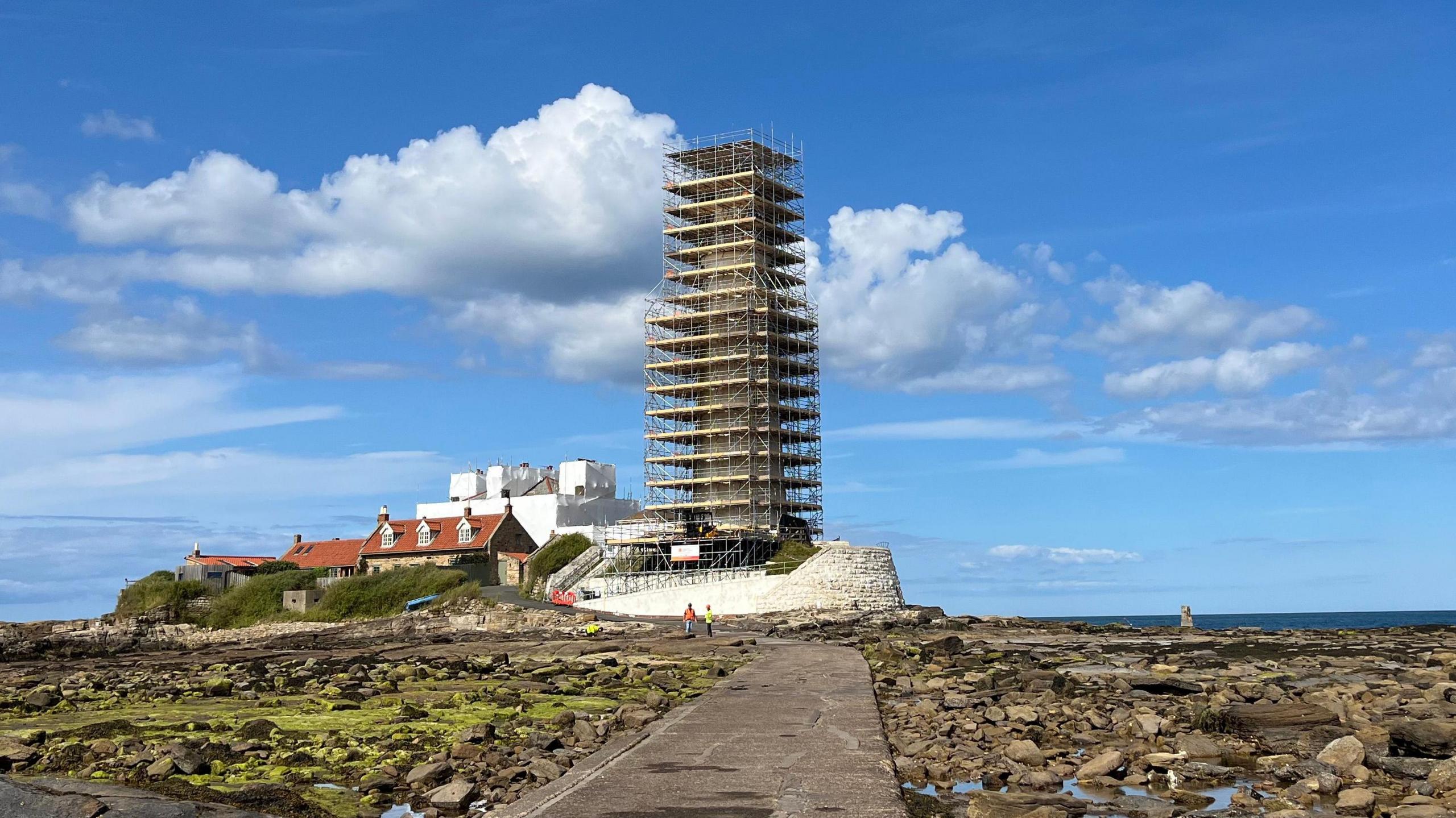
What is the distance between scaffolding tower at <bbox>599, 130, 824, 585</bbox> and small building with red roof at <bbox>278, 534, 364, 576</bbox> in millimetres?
19366

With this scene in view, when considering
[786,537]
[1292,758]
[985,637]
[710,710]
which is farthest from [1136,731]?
[786,537]

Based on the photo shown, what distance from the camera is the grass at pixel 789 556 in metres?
63.2

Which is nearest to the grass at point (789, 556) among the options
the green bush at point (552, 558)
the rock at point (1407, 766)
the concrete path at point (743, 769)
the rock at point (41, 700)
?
the green bush at point (552, 558)

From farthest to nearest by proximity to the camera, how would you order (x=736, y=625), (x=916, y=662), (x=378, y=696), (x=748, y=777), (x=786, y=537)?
1. (x=786, y=537)
2. (x=736, y=625)
3. (x=916, y=662)
4. (x=378, y=696)
5. (x=748, y=777)

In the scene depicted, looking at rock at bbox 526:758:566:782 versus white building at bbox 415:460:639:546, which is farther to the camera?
white building at bbox 415:460:639:546

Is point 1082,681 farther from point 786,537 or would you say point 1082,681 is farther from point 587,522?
point 587,522

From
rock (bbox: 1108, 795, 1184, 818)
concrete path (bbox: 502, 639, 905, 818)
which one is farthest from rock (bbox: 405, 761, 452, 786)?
rock (bbox: 1108, 795, 1184, 818)

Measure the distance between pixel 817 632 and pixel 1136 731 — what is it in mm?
30367

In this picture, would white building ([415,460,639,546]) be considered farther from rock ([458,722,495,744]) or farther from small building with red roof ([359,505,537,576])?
rock ([458,722,495,744])

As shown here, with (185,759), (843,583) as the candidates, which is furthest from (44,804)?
(843,583)

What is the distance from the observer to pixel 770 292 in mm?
81875

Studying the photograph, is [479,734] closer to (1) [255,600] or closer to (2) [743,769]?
(2) [743,769]

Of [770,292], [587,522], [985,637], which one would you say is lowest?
[985,637]

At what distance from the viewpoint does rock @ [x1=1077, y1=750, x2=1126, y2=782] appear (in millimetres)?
15602
